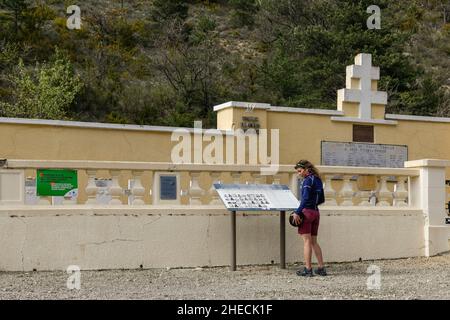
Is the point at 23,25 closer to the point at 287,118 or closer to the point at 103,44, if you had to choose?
the point at 103,44

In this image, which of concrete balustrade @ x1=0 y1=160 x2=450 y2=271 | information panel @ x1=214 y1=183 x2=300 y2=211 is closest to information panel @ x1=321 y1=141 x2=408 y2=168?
concrete balustrade @ x1=0 y1=160 x2=450 y2=271

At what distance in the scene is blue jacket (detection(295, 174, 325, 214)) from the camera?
10.4 metres

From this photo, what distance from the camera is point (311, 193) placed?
10453mm

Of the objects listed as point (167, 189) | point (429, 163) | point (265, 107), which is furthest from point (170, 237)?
point (265, 107)

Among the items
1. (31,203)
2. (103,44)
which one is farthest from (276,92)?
(31,203)

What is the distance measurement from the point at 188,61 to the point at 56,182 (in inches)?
941

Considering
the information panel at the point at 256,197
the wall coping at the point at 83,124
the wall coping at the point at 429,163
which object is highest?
the wall coping at the point at 83,124

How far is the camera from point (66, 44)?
125 ft

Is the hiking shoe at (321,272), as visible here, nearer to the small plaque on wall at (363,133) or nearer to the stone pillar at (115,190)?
the stone pillar at (115,190)

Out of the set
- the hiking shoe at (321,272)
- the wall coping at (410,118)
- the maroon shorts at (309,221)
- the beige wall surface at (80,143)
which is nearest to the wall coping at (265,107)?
the wall coping at (410,118)

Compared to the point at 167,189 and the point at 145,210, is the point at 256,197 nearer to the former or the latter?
the point at 167,189

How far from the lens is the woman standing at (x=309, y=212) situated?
10.4 metres

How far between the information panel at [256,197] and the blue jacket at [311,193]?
268 mm
